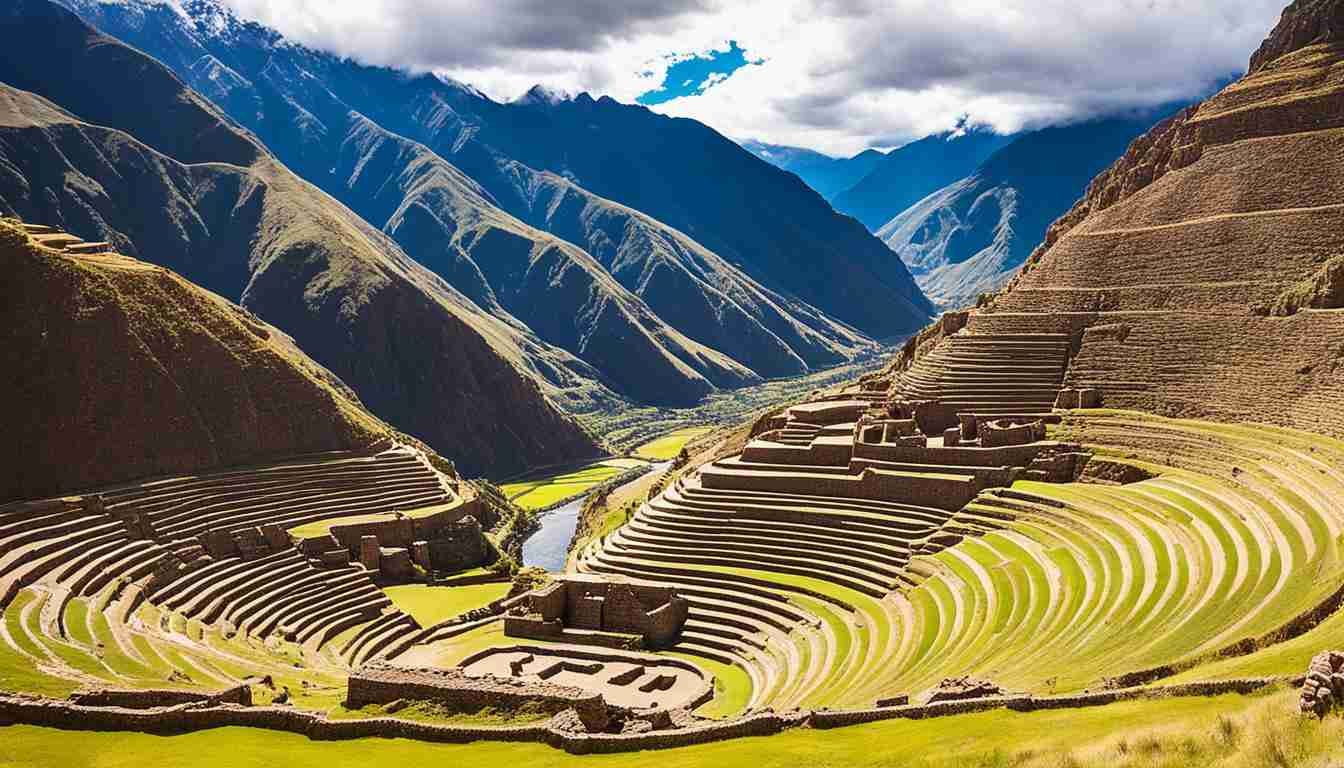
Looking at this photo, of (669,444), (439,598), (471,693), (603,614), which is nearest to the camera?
(471,693)

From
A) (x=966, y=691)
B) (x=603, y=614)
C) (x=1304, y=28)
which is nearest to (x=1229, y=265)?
(x=1304, y=28)

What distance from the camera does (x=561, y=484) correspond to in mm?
141625

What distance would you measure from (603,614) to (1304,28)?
202ft

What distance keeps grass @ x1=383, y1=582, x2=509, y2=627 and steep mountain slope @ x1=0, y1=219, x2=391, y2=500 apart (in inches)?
657

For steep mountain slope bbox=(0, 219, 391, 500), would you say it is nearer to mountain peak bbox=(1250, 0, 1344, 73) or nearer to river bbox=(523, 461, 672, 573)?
river bbox=(523, 461, 672, 573)

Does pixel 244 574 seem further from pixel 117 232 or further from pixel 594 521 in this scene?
pixel 117 232

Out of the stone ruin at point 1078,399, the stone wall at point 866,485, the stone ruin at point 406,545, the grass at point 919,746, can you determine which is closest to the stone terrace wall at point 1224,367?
the stone ruin at point 1078,399

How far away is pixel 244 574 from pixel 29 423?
1821 cm

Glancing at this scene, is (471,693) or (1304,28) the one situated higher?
(1304,28)

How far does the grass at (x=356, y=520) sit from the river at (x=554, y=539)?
44.5 ft

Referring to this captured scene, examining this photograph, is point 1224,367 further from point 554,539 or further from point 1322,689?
point 554,539

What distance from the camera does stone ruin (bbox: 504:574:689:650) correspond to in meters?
45.8

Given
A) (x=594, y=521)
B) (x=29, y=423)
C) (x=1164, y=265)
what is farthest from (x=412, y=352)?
(x=1164, y=265)

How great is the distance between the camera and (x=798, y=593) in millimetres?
45219
